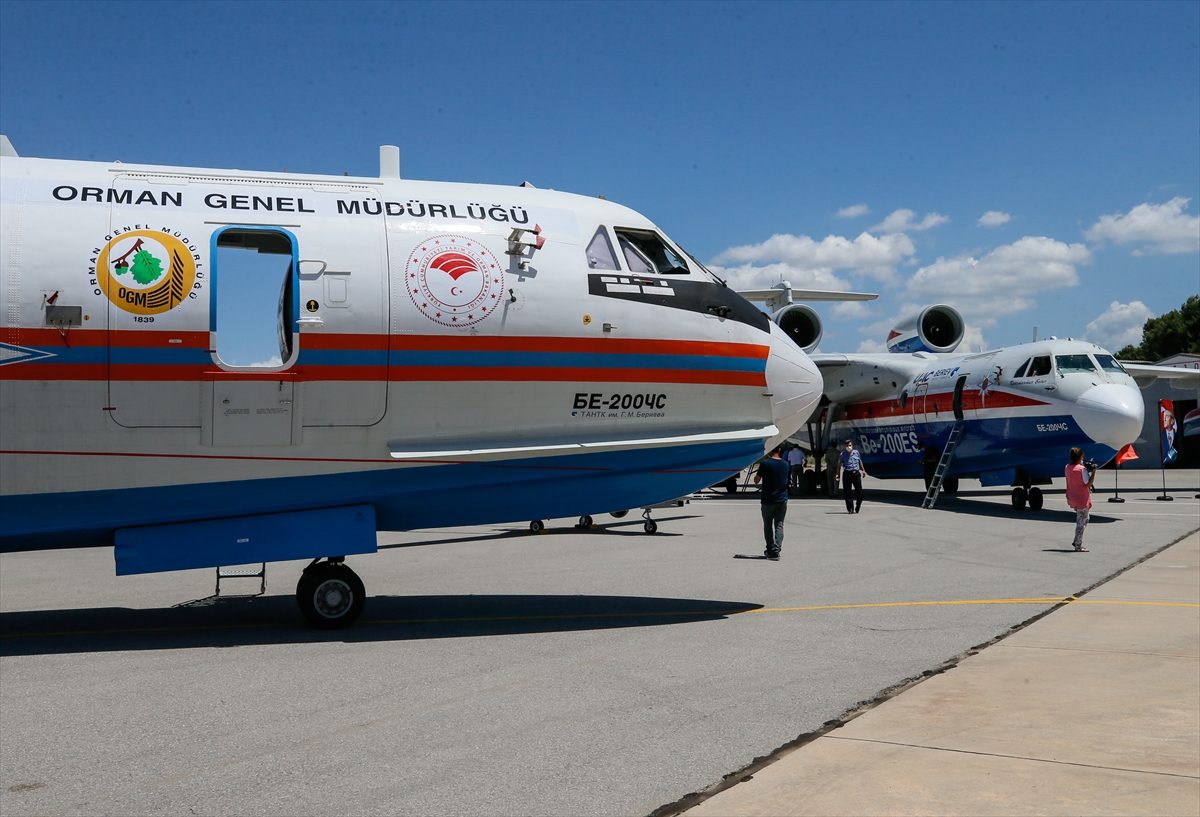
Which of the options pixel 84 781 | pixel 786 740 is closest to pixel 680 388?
pixel 786 740

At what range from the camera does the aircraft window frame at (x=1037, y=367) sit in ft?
65.6

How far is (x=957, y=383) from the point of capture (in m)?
22.9

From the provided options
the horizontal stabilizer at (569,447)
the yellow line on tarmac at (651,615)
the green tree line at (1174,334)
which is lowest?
the yellow line on tarmac at (651,615)

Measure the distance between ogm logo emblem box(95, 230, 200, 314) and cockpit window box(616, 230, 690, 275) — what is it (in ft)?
12.8

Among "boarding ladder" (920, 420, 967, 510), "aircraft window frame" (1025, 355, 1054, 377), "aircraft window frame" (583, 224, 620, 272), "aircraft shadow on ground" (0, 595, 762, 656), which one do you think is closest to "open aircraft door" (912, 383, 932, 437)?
"boarding ladder" (920, 420, 967, 510)

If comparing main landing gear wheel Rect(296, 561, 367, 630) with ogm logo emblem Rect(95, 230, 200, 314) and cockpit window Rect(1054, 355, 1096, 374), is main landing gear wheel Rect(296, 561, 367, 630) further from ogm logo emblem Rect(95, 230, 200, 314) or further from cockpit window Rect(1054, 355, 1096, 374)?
cockpit window Rect(1054, 355, 1096, 374)

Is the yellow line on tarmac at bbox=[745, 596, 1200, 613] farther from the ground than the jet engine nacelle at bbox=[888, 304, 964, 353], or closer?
closer

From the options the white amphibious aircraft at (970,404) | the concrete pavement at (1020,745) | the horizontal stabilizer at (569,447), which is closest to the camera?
the concrete pavement at (1020,745)

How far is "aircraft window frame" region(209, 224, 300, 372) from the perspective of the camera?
793 cm

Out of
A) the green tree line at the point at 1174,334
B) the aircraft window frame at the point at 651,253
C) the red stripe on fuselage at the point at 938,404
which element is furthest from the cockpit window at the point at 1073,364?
the green tree line at the point at 1174,334

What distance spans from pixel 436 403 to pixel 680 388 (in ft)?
7.58

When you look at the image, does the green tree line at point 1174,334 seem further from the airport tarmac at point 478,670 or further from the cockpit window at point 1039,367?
the airport tarmac at point 478,670

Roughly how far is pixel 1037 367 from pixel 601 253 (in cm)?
1470

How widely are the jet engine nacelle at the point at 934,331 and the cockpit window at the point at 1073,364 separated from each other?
25.5 feet
